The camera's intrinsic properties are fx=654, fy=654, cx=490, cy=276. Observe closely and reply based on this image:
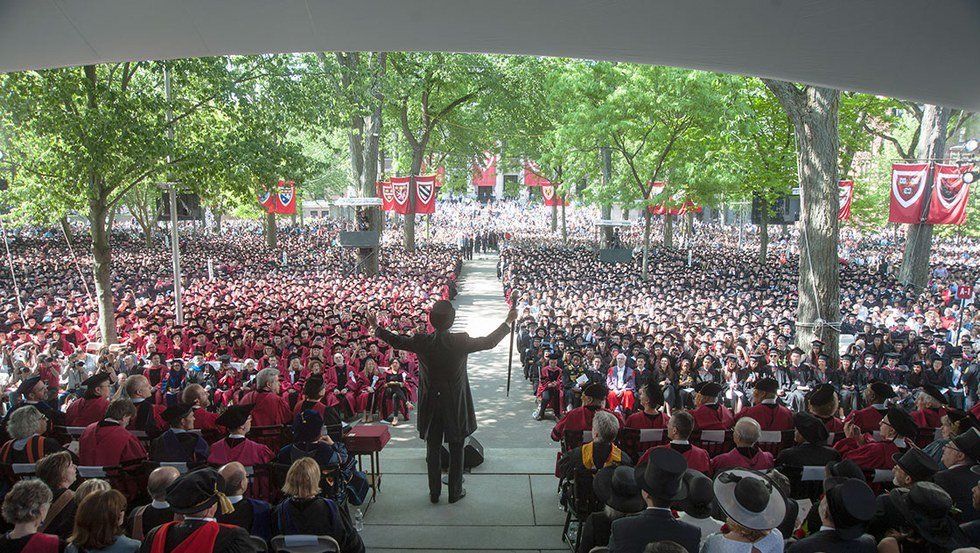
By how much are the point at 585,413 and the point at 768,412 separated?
2.19m

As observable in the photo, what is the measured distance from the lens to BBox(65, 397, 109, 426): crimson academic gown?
23.8ft

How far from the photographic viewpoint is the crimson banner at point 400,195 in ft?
90.8

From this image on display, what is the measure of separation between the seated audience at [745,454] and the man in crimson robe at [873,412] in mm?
2067

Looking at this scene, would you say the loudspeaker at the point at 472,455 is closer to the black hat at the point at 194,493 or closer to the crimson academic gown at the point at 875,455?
the crimson academic gown at the point at 875,455

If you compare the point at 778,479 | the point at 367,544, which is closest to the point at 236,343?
the point at 367,544

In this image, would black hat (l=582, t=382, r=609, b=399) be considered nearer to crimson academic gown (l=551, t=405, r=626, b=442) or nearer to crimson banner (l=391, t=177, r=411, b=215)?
crimson academic gown (l=551, t=405, r=626, b=442)

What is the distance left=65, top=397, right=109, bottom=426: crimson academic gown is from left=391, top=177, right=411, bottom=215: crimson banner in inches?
809

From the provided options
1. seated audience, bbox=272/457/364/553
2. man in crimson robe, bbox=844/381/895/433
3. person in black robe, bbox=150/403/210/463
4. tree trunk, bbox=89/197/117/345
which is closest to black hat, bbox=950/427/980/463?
man in crimson robe, bbox=844/381/895/433

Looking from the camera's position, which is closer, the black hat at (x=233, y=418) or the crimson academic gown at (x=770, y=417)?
the black hat at (x=233, y=418)

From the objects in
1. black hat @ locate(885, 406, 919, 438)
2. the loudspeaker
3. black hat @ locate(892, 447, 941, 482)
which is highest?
black hat @ locate(892, 447, 941, 482)

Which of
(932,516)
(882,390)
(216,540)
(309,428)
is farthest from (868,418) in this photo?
(216,540)

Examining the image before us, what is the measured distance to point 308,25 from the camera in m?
5.69

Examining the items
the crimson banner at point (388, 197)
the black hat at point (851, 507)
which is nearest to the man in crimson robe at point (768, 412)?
the black hat at point (851, 507)

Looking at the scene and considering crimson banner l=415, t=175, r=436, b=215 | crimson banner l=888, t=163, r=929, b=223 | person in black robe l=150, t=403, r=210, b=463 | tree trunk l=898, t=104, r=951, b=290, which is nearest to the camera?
person in black robe l=150, t=403, r=210, b=463
